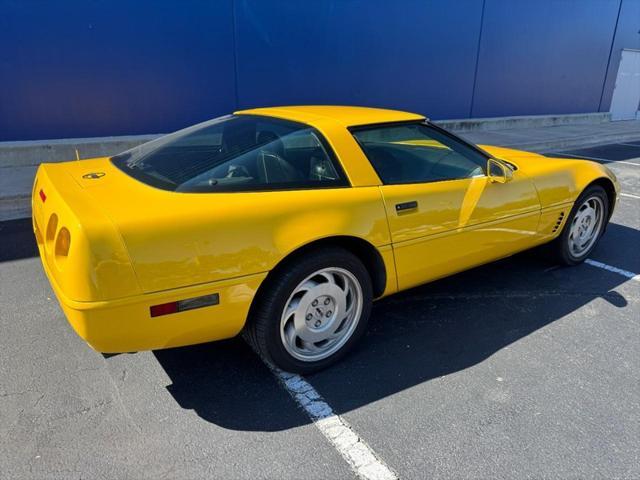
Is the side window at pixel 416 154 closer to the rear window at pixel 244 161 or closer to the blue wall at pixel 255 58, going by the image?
the rear window at pixel 244 161

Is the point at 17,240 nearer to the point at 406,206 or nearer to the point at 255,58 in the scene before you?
the point at 406,206

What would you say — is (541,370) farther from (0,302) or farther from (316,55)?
(316,55)

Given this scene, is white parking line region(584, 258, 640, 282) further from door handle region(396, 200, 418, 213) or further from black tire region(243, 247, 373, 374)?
black tire region(243, 247, 373, 374)

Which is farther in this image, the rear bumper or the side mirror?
the side mirror

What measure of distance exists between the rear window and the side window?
320 millimetres

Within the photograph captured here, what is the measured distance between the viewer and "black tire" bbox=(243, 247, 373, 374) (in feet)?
7.70

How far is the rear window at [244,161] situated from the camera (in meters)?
2.41

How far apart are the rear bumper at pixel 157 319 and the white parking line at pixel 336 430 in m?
0.49

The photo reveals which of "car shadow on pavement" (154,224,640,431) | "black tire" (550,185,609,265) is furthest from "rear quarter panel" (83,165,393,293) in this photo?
"black tire" (550,185,609,265)

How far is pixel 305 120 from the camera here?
2.84m

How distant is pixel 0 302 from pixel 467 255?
321 cm

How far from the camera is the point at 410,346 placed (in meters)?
2.92

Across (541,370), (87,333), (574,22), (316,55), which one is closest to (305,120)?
(87,333)

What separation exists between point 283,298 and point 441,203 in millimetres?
1175
